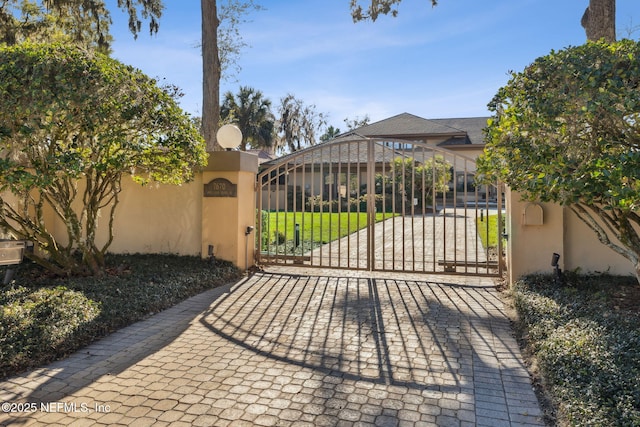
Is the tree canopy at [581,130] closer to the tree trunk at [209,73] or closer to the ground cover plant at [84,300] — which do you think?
the ground cover plant at [84,300]

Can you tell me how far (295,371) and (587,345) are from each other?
2.53 metres

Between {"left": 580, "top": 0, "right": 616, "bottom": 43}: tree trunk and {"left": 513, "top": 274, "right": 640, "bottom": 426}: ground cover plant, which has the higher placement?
{"left": 580, "top": 0, "right": 616, "bottom": 43}: tree trunk

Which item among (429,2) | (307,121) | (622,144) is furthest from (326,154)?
(307,121)

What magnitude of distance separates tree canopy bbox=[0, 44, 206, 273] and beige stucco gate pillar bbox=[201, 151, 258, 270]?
0.87 m

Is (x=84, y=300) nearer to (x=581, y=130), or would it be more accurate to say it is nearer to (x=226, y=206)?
(x=226, y=206)

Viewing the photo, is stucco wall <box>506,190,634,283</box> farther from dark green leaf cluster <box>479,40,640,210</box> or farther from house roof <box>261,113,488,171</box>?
house roof <box>261,113,488,171</box>

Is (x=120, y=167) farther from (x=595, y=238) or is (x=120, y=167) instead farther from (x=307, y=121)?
(x=307, y=121)

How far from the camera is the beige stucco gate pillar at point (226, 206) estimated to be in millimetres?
7875

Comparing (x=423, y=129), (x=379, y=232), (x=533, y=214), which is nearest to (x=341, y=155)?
(x=379, y=232)

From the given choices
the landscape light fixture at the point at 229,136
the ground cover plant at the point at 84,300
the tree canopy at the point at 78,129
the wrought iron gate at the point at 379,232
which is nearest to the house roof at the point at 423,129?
the wrought iron gate at the point at 379,232

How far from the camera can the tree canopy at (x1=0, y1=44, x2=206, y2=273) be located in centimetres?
529

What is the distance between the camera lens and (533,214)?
632 centimetres

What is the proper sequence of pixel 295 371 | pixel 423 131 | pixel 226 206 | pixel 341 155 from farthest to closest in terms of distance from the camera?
pixel 423 131, pixel 341 155, pixel 226 206, pixel 295 371

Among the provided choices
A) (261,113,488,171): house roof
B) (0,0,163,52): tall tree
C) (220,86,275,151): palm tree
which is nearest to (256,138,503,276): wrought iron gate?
(0,0,163,52): tall tree
